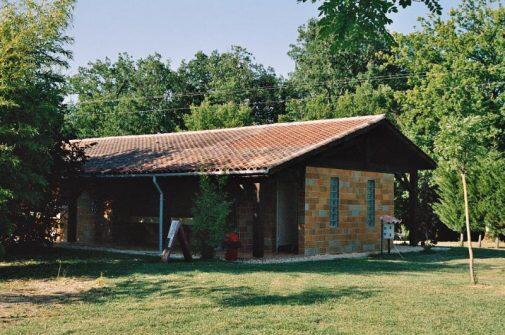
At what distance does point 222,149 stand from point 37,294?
32.3 ft

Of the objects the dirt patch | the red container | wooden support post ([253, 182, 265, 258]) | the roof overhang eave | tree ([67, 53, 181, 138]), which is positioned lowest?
the dirt patch

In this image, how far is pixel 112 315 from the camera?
27.0 ft

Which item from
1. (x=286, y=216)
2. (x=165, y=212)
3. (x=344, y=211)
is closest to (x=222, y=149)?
(x=165, y=212)

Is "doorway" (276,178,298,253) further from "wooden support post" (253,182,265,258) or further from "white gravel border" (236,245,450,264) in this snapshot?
"wooden support post" (253,182,265,258)

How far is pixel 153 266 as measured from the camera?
45.7 ft

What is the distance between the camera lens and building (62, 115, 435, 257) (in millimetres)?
17188

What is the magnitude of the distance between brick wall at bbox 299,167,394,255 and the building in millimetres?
32

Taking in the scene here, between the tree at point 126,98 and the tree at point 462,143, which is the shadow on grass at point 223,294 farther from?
the tree at point 126,98

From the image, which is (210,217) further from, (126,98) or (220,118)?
(126,98)

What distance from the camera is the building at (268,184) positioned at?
17188mm

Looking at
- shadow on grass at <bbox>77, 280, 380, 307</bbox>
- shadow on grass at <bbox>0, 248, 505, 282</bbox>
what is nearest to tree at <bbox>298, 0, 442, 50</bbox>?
shadow on grass at <bbox>77, 280, 380, 307</bbox>

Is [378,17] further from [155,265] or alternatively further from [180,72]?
[180,72]

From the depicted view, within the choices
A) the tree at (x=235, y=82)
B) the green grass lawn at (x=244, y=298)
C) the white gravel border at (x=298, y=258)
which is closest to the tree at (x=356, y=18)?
the green grass lawn at (x=244, y=298)

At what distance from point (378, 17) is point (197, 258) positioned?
10.7 meters
